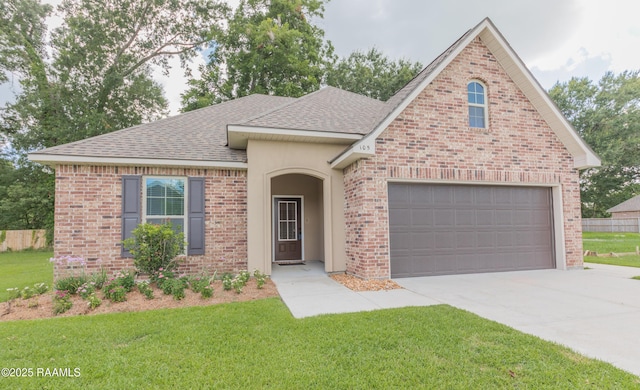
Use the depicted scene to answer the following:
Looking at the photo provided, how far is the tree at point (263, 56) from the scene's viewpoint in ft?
68.5

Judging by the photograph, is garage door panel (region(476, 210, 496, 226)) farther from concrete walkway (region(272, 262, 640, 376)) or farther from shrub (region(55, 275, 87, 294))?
shrub (region(55, 275, 87, 294))

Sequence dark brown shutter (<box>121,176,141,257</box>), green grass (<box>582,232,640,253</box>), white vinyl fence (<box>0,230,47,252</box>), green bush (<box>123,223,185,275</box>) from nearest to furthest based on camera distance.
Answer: green bush (<box>123,223,185,275</box>), dark brown shutter (<box>121,176,141,257</box>), green grass (<box>582,232,640,253</box>), white vinyl fence (<box>0,230,47,252</box>)

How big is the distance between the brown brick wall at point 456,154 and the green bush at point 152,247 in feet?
13.8

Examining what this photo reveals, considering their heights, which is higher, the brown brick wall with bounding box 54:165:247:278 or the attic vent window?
the attic vent window

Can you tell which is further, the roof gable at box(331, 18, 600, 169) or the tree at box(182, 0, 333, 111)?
the tree at box(182, 0, 333, 111)

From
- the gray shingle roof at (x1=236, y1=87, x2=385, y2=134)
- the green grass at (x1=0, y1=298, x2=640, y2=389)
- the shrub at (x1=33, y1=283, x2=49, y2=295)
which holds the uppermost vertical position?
the gray shingle roof at (x1=236, y1=87, x2=385, y2=134)

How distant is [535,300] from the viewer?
5625mm

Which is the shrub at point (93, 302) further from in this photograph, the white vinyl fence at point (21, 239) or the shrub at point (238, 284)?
the white vinyl fence at point (21, 239)

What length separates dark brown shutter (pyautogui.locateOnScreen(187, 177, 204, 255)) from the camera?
26.2 feet

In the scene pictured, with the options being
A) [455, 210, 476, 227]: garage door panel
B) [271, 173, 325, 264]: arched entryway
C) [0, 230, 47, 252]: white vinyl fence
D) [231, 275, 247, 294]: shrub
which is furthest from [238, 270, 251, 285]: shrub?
[0, 230, 47, 252]: white vinyl fence

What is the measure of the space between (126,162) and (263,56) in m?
16.3

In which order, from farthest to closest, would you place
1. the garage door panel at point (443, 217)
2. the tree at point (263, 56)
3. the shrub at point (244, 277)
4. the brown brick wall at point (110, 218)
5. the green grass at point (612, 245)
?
the tree at point (263, 56), the green grass at point (612, 245), the garage door panel at point (443, 217), the brown brick wall at point (110, 218), the shrub at point (244, 277)

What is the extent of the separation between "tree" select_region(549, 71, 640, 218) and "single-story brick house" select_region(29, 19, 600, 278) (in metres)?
26.8

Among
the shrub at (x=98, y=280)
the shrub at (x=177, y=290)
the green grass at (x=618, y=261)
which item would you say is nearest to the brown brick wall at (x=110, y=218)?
the shrub at (x=98, y=280)
